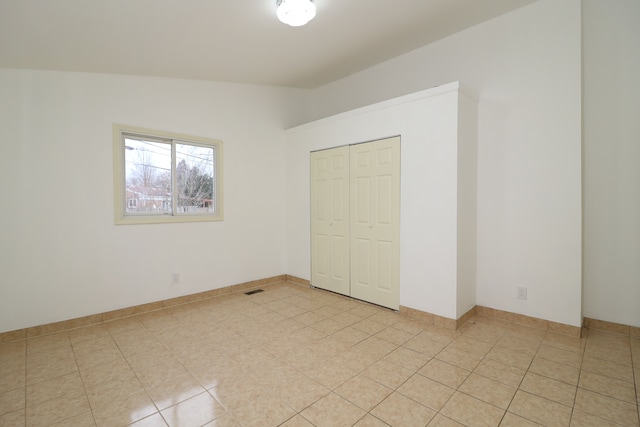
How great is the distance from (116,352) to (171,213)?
1718 millimetres

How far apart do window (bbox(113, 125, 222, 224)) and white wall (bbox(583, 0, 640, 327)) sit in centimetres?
419

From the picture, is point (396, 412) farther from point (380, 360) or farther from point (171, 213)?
point (171, 213)

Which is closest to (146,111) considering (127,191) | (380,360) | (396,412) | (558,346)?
(127,191)

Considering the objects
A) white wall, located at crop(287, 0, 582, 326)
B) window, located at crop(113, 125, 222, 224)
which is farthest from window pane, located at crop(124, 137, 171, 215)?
white wall, located at crop(287, 0, 582, 326)

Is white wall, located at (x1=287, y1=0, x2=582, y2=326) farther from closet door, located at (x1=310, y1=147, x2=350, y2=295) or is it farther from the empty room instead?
closet door, located at (x1=310, y1=147, x2=350, y2=295)

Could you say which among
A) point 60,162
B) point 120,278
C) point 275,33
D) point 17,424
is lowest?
point 17,424

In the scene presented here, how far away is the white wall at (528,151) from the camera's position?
274 centimetres

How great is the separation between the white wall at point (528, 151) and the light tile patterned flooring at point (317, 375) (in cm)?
48

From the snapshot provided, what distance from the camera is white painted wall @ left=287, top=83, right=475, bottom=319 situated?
291 centimetres

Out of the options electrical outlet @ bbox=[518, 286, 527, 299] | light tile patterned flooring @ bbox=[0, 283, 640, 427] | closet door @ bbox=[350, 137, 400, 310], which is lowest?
light tile patterned flooring @ bbox=[0, 283, 640, 427]

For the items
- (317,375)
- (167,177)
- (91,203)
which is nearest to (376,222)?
(317,375)

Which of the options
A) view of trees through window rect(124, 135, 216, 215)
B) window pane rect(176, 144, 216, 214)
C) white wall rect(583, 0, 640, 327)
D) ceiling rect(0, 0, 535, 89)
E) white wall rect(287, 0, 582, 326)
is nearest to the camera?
ceiling rect(0, 0, 535, 89)

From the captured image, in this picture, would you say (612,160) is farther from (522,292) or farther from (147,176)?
(147,176)

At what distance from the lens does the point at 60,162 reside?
2.92 m
